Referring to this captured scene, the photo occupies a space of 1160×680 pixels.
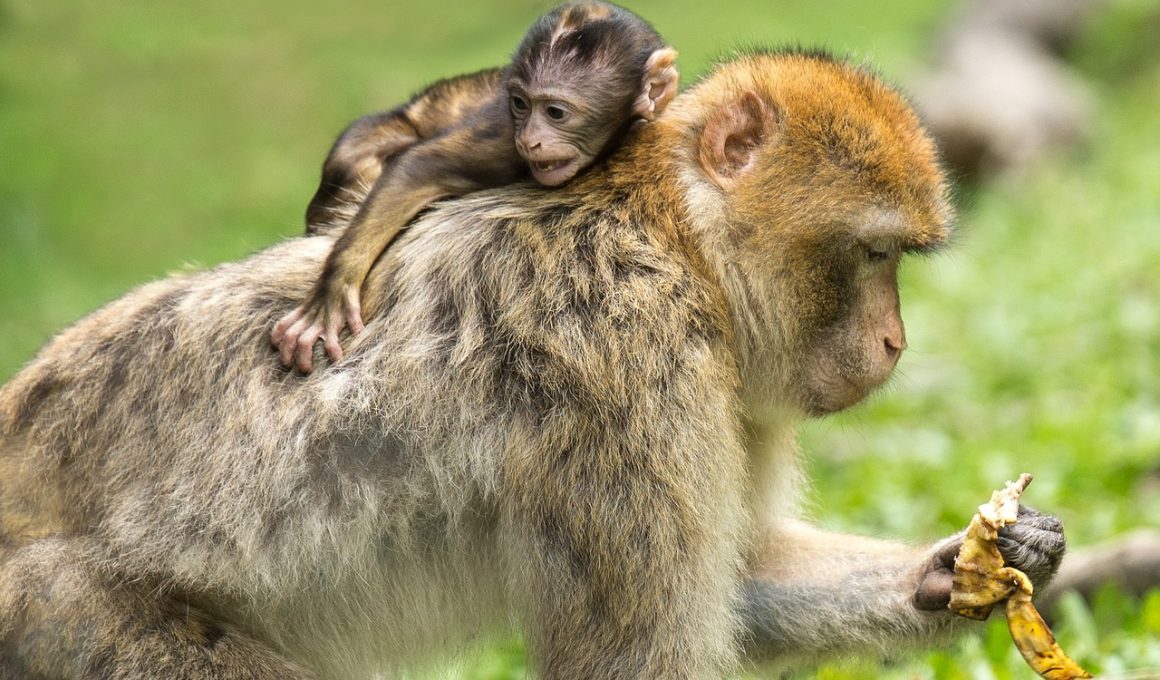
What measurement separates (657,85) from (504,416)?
3.84 feet

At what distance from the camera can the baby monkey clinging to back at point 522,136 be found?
388 cm

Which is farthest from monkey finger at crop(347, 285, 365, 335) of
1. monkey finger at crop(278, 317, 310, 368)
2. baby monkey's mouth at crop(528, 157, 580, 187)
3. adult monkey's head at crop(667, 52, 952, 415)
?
adult monkey's head at crop(667, 52, 952, 415)

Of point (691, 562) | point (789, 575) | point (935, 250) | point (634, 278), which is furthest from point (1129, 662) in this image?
point (634, 278)

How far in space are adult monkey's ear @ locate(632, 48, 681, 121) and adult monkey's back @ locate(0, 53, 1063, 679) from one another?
0.33 ft

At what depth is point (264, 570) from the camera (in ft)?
12.5

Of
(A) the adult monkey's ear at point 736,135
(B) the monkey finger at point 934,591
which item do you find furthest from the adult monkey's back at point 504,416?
(B) the monkey finger at point 934,591

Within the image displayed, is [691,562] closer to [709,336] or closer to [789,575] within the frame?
[709,336]

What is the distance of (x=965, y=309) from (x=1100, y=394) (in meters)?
2.57

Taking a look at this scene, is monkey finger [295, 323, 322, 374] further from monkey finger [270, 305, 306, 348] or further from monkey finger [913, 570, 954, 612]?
monkey finger [913, 570, 954, 612]

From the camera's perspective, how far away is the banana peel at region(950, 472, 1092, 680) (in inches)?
155

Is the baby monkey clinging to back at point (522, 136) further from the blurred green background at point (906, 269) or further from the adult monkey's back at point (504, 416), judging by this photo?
the blurred green background at point (906, 269)

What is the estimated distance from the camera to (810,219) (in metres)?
3.89

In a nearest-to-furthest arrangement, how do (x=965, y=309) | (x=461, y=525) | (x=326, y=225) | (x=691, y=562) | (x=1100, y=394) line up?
(x=691, y=562) < (x=461, y=525) < (x=326, y=225) < (x=1100, y=394) < (x=965, y=309)

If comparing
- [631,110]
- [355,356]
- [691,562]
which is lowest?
[691,562]
